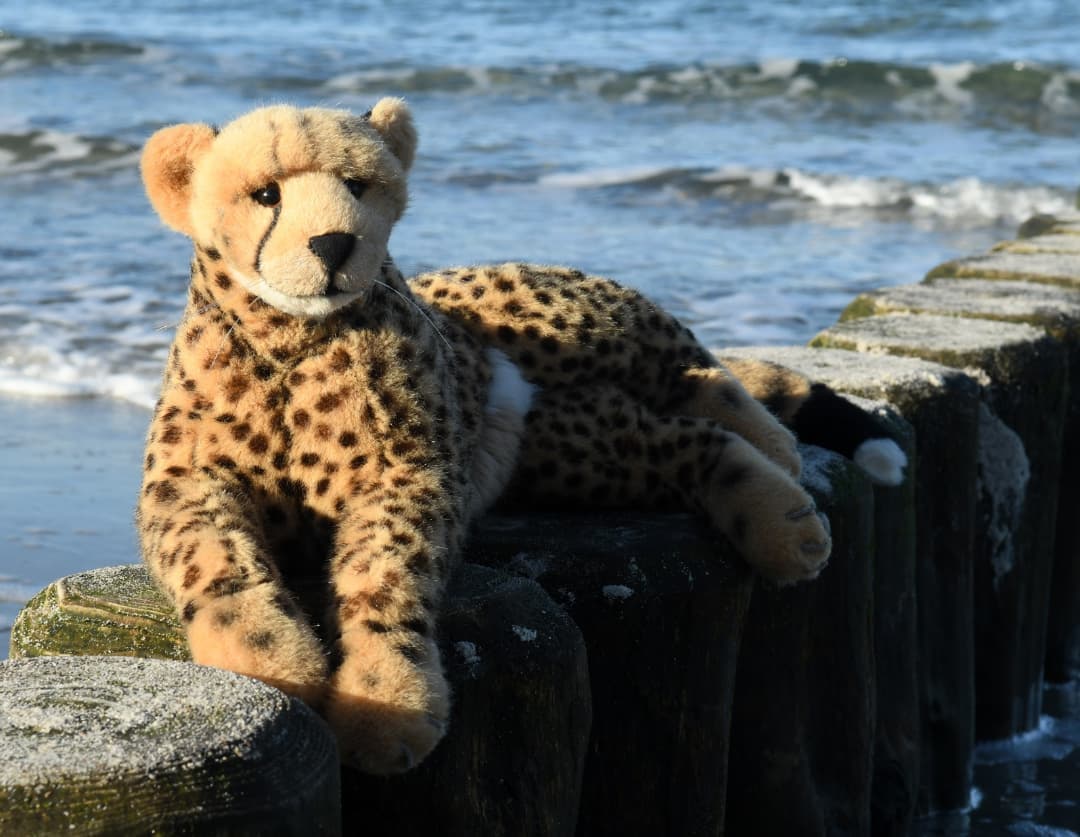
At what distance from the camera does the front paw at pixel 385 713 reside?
7.32 ft

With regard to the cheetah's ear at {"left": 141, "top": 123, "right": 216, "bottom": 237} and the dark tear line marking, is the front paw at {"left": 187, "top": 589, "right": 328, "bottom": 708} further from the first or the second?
the cheetah's ear at {"left": 141, "top": 123, "right": 216, "bottom": 237}

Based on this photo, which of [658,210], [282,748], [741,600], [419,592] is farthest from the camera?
[658,210]

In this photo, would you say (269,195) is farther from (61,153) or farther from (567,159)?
(567,159)

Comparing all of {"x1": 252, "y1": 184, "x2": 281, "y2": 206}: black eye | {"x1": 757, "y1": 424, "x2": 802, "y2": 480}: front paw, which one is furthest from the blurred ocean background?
{"x1": 757, "y1": 424, "x2": 802, "y2": 480}: front paw

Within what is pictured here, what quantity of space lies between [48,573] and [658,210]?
7.97 meters

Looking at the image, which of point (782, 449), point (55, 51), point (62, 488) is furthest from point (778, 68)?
point (782, 449)

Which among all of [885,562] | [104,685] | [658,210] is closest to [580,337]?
[885,562]

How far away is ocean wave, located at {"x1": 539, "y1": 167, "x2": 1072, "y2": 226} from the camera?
1296cm

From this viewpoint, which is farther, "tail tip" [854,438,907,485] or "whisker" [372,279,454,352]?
"tail tip" [854,438,907,485]

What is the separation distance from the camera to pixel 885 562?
3.94 metres

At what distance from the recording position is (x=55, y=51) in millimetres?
19156

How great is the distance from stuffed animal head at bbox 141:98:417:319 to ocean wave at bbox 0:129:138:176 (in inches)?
424

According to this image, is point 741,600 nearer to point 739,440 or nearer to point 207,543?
point 739,440

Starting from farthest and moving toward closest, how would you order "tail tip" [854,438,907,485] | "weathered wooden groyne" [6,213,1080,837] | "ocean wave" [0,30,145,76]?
"ocean wave" [0,30,145,76], "tail tip" [854,438,907,485], "weathered wooden groyne" [6,213,1080,837]
